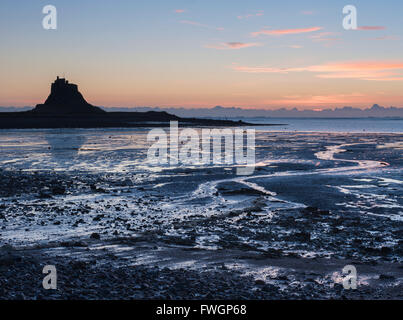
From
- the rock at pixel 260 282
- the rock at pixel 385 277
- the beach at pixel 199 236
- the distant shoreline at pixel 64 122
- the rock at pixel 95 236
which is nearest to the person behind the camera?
the beach at pixel 199 236

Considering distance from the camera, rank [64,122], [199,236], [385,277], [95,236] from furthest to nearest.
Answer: [64,122]
[199,236]
[95,236]
[385,277]

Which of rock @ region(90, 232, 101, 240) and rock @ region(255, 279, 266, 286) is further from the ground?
rock @ region(90, 232, 101, 240)

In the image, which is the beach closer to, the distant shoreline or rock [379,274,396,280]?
rock [379,274,396,280]

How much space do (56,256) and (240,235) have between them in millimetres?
5031

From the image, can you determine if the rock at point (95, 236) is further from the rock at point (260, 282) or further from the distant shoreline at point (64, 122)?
the distant shoreline at point (64, 122)

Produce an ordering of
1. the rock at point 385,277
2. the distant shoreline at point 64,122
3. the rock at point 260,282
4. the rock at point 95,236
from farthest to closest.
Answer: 1. the distant shoreline at point 64,122
2. the rock at point 95,236
3. the rock at point 385,277
4. the rock at point 260,282

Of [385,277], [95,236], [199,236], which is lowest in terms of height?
[385,277]

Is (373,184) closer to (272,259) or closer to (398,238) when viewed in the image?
(398,238)

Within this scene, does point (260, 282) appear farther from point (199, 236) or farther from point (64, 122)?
point (64, 122)

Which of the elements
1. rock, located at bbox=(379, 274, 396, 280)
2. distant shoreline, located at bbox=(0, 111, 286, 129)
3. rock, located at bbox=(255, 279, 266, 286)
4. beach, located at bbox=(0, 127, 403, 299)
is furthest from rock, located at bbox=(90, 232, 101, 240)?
distant shoreline, located at bbox=(0, 111, 286, 129)

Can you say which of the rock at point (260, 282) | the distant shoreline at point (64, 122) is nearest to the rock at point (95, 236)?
the rock at point (260, 282)

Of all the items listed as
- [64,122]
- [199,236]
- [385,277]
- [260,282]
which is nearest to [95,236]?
[199,236]

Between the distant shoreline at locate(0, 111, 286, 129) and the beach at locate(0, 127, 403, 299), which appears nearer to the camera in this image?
the beach at locate(0, 127, 403, 299)

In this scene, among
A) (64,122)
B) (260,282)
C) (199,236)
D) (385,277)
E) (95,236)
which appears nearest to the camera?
(260,282)
